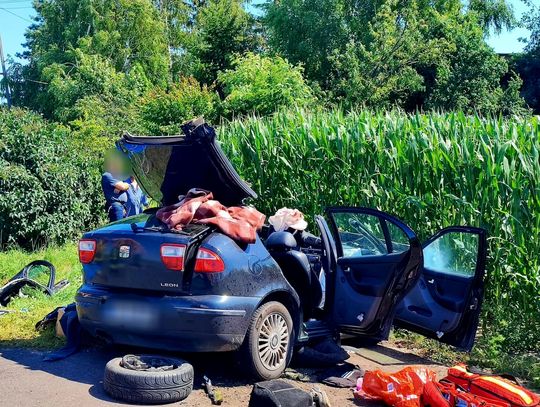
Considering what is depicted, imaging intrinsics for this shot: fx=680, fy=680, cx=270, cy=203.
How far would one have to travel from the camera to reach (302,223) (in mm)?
6914

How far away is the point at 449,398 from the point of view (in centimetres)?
519

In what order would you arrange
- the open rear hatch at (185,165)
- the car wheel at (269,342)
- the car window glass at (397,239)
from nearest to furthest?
1. the car wheel at (269,342)
2. the open rear hatch at (185,165)
3. the car window glass at (397,239)

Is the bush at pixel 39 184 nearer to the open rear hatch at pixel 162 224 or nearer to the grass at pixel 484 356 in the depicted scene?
the open rear hatch at pixel 162 224

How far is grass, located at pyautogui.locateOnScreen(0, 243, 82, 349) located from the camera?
289 inches

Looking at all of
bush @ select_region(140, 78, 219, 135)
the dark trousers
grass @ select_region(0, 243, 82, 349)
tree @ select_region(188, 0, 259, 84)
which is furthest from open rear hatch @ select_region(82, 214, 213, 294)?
tree @ select_region(188, 0, 259, 84)

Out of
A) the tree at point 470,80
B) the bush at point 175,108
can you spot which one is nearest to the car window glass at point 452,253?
the bush at point 175,108

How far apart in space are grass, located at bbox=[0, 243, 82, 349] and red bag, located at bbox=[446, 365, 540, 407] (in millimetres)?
4185

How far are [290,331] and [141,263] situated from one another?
1504 mm

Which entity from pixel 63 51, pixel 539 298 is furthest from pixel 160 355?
pixel 63 51

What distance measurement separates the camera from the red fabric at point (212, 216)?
5984 millimetres

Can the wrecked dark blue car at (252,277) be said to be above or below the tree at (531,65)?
below

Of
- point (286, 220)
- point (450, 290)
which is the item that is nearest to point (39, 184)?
point (286, 220)

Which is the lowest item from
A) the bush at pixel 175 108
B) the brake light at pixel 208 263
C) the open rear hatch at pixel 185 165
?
the brake light at pixel 208 263

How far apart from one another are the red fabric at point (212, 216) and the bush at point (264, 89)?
32.8 feet
